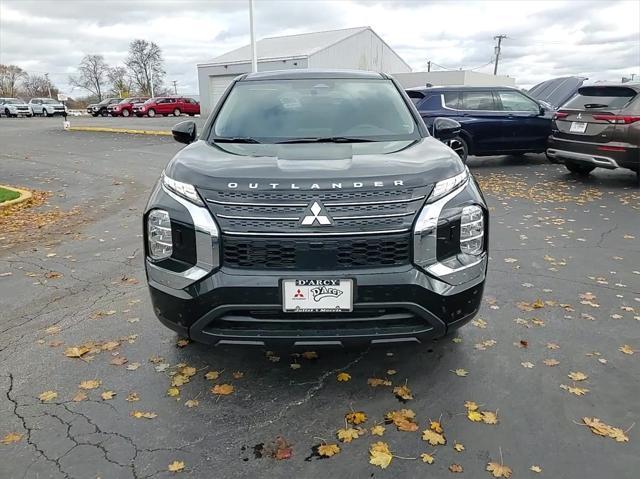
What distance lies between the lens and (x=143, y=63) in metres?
74.6

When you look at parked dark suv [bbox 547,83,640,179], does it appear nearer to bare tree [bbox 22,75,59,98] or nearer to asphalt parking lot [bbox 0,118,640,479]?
asphalt parking lot [bbox 0,118,640,479]

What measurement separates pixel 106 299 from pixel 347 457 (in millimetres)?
2787

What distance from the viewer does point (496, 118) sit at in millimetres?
11500

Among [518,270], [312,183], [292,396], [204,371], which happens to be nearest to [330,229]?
[312,183]

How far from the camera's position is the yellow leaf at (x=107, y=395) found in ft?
9.77

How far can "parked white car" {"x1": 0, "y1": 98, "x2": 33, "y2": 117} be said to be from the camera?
42.1m

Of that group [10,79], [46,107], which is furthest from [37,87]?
[46,107]

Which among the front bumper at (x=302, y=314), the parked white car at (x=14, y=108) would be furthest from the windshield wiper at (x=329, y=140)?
the parked white car at (x=14, y=108)

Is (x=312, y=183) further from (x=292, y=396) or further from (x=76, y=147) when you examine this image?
(x=76, y=147)

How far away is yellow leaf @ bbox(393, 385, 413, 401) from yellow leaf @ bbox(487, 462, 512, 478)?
63 cm

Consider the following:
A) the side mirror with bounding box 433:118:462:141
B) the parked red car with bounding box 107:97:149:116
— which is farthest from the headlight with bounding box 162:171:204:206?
the parked red car with bounding box 107:97:149:116

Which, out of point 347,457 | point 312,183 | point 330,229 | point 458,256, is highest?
point 312,183

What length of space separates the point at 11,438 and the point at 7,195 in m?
7.38

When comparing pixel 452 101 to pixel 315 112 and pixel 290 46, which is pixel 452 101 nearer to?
pixel 315 112
